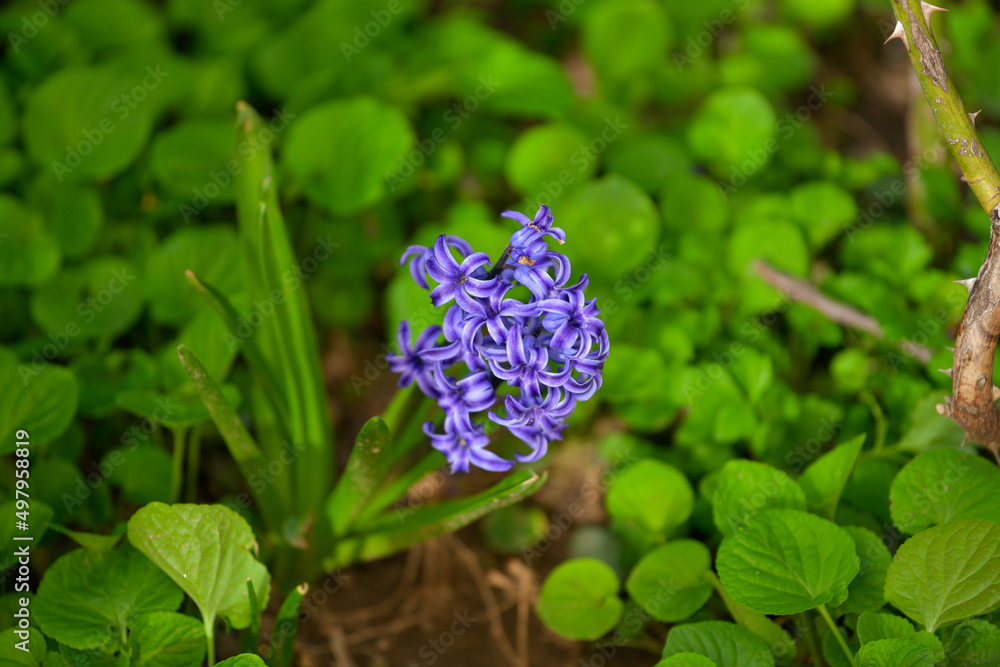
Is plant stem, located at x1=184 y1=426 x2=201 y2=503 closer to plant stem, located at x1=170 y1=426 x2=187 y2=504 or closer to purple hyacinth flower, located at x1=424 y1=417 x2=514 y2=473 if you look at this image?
plant stem, located at x1=170 y1=426 x2=187 y2=504

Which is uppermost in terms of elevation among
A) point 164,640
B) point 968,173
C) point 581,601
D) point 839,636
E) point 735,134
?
point 968,173

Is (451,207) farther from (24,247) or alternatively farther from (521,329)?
(521,329)

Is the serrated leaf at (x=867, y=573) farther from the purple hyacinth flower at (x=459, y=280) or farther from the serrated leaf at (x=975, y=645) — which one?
the purple hyacinth flower at (x=459, y=280)

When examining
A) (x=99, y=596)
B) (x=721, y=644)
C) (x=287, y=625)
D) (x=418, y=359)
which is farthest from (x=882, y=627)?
(x=99, y=596)

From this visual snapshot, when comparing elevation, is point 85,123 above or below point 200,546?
above

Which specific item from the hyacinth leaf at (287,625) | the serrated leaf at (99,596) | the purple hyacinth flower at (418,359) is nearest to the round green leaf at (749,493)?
the purple hyacinth flower at (418,359)

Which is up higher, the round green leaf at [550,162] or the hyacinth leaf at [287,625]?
the round green leaf at [550,162]
